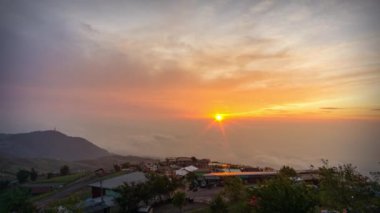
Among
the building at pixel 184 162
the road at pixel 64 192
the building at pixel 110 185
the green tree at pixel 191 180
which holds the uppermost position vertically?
the building at pixel 110 185

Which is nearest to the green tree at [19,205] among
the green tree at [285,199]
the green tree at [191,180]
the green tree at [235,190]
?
the green tree at [285,199]

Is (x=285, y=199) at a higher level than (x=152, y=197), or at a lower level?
higher

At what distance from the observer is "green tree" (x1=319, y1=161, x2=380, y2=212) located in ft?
78.0

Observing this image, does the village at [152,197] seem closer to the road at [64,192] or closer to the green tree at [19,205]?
the road at [64,192]

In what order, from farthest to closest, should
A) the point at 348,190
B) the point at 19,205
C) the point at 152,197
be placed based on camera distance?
the point at 152,197 → the point at 19,205 → the point at 348,190

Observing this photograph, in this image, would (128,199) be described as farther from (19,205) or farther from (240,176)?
(240,176)

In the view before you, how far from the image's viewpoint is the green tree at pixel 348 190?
78.0 feet

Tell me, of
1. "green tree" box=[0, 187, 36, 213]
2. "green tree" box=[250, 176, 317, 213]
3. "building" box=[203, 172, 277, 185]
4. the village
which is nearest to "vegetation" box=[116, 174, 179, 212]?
the village

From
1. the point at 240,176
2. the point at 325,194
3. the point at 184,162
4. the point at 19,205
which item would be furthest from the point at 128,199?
the point at 184,162

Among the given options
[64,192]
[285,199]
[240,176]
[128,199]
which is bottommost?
[64,192]

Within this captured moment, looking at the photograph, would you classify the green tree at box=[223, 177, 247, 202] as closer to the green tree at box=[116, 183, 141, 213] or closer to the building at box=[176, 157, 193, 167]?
the green tree at box=[116, 183, 141, 213]

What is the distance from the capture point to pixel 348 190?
80.9 feet

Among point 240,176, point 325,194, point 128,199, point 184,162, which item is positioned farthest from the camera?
point 184,162

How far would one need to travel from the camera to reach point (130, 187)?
40188 mm
